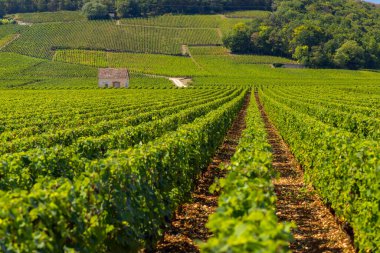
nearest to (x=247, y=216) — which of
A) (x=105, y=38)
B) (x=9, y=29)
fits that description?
(x=105, y=38)

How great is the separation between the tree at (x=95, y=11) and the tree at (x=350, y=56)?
285 feet

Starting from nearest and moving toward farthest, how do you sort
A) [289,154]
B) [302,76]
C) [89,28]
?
[289,154] < [302,76] < [89,28]

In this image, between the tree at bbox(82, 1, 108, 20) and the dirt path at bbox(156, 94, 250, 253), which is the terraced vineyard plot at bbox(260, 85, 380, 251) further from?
the tree at bbox(82, 1, 108, 20)

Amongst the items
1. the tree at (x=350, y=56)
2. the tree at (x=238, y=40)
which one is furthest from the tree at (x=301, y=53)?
the tree at (x=238, y=40)

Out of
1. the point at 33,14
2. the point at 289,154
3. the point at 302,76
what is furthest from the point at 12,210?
the point at 33,14

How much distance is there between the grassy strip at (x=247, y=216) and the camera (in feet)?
12.5

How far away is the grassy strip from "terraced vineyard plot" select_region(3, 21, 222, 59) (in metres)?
124

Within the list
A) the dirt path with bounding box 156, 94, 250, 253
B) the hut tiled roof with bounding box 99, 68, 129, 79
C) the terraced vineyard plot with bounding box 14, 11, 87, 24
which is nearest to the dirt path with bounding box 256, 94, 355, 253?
the dirt path with bounding box 156, 94, 250, 253

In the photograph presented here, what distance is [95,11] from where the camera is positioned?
166875mm

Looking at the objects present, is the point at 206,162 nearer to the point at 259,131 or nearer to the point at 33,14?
the point at 259,131

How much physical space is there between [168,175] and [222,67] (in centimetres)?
11406

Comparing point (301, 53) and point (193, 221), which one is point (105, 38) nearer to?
point (301, 53)

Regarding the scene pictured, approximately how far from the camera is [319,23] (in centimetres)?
16488

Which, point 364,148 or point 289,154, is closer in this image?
point 364,148
